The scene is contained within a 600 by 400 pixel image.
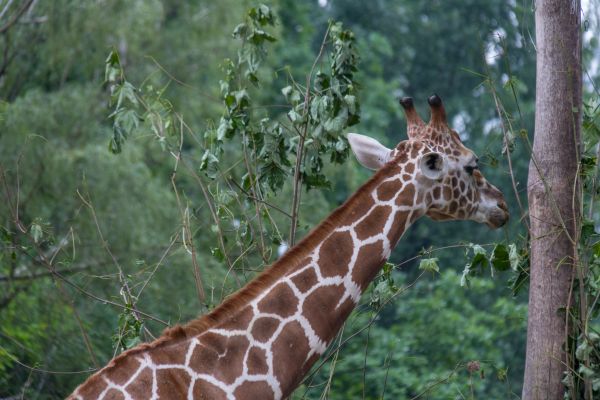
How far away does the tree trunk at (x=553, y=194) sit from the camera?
16.3ft

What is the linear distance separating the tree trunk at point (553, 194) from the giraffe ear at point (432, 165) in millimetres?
417

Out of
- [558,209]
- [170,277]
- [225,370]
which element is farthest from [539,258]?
[170,277]

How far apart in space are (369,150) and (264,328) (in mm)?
1220

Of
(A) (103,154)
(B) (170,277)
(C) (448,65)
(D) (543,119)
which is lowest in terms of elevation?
(B) (170,277)

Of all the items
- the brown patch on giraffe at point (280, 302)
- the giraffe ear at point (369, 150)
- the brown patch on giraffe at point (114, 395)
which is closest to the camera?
the brown patch on giraffe at point (114, 395)

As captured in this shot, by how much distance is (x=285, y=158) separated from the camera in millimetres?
6074

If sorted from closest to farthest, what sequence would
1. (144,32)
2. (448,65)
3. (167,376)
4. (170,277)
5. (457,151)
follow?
1. (167,376)
2. (457,151)
3. (170,277)
4. (144,32)
5. (448,65)

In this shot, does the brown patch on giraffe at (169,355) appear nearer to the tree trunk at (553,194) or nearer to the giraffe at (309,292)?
the giraffe at (309,292)

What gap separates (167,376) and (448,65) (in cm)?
1947

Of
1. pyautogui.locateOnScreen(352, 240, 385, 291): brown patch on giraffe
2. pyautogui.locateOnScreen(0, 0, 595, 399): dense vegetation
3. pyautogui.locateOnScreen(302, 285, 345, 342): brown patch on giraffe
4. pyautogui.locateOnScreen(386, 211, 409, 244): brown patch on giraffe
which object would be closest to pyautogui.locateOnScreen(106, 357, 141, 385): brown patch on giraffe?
pyautogui.locateOnScreen(302, 285, 345, 342): brown patch on giraffe


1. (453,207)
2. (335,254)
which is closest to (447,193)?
(453,207)

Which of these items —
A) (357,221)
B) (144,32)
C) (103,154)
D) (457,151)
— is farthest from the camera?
(144,32)

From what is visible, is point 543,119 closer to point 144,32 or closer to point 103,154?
point 103,154

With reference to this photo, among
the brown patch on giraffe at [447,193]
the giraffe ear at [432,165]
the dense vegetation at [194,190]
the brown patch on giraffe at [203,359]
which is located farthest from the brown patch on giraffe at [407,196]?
the brown patch on giraffe at [203,359]
